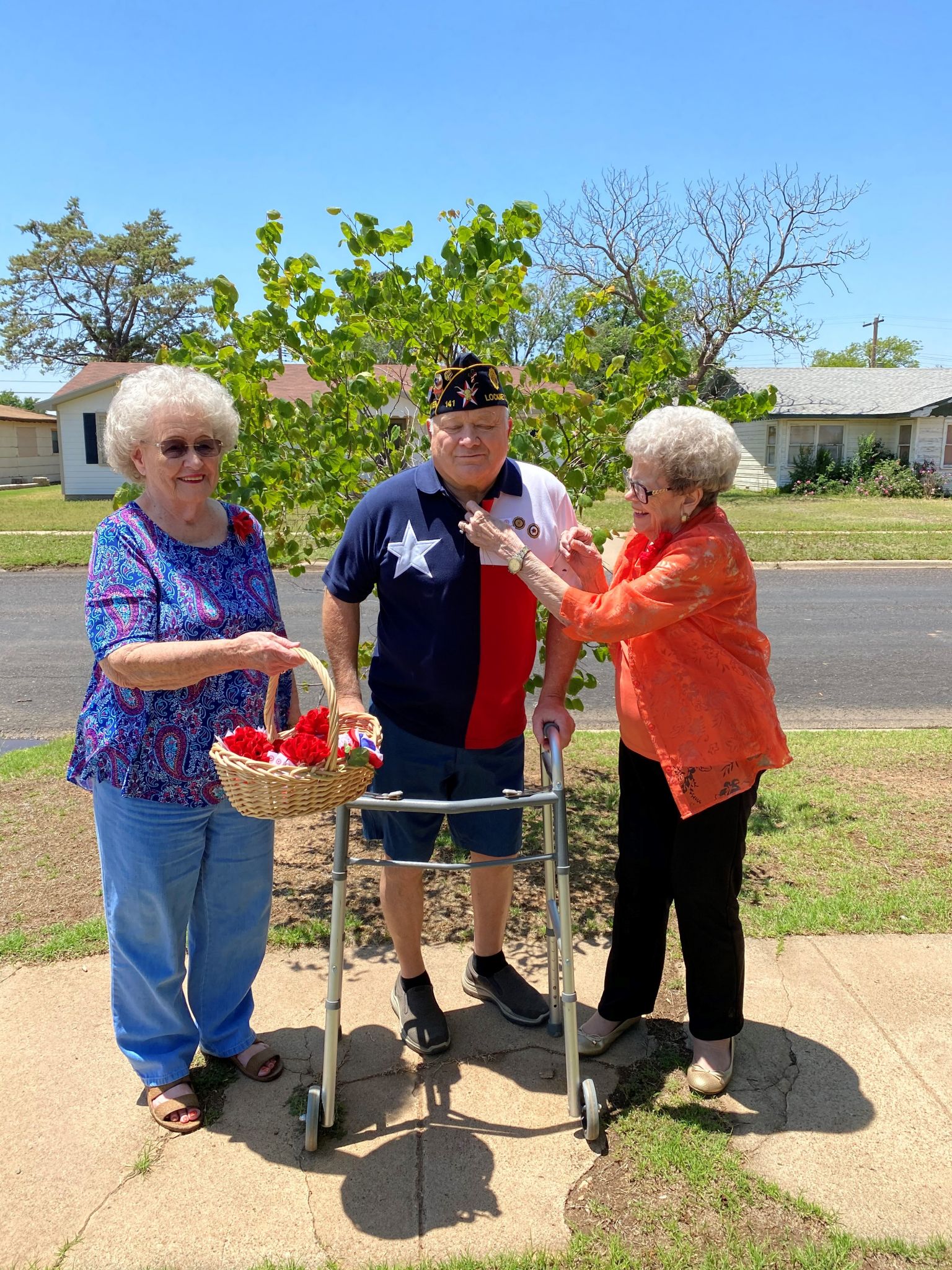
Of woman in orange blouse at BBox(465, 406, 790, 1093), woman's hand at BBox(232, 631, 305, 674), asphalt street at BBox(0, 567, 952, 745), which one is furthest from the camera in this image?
asphalt street at BBox(0, 567, 952, 745)

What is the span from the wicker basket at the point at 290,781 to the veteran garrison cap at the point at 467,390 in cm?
90

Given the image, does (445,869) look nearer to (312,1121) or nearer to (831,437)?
(312,1121)

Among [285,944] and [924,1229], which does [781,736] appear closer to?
[924,1229]

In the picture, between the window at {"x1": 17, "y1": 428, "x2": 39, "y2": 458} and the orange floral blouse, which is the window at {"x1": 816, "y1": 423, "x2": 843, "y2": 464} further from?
the window at {"x1": 17, "y1": 428, "x2": 39, "y2": 458}

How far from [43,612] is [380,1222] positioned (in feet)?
33.3

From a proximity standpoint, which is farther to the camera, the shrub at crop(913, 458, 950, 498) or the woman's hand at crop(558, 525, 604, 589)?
the shrub at crop(913, 458, 950, 498)

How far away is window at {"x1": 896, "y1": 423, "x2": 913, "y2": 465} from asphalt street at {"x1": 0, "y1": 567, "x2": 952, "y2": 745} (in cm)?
1971

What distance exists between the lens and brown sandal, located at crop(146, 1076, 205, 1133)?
2688 mm

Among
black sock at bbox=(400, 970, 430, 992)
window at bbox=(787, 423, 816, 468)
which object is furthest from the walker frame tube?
window at bbox=(787, 423, 816, 468)

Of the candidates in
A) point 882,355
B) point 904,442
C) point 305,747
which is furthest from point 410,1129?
point 882,355

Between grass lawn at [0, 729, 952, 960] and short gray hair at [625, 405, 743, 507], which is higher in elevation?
short gray hair at [625, 405, 743, 507]

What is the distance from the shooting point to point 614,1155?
2.58m

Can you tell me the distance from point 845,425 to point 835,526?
47.2ft

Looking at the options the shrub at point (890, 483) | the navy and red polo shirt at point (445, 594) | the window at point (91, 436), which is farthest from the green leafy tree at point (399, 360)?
the shrub at point (890, 483)
